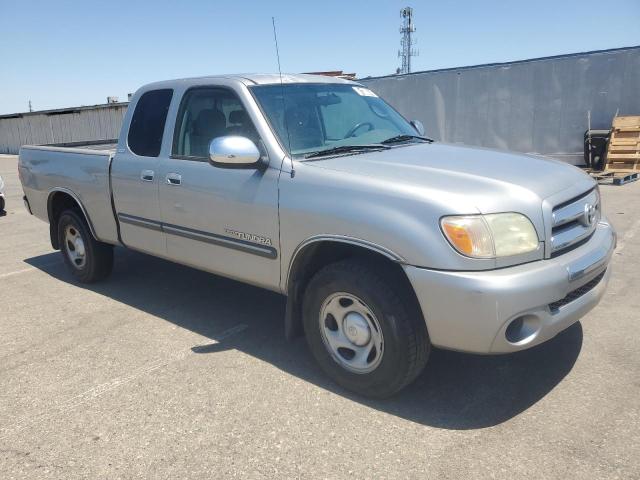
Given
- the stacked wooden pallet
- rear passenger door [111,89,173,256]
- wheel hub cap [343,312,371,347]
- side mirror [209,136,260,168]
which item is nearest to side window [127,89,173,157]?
rear passenger door [111,89,173,256]

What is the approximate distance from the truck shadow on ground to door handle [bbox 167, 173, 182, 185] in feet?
3.81

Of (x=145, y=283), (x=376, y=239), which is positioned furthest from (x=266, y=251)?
(x=145, y=283)

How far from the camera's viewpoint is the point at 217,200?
3773 millimetres

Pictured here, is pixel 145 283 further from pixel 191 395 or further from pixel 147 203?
pixel 191 395

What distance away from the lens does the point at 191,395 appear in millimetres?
3295

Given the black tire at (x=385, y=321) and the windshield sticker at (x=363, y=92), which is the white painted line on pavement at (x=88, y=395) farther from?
the windshield sticker at (x=363, y=92)

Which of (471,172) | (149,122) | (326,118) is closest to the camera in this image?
(471,172)

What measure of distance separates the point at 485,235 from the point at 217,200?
1.89 meters

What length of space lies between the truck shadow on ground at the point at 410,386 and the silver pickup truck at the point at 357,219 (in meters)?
0.26

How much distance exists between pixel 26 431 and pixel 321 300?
1776 mm

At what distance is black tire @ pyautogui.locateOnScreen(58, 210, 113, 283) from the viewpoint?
5361 millimetres

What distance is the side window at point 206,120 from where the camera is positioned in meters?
3.80

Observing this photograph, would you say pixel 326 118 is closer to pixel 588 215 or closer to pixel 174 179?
pixel 174 179

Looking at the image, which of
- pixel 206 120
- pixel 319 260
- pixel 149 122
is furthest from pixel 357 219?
pixel 149 122
